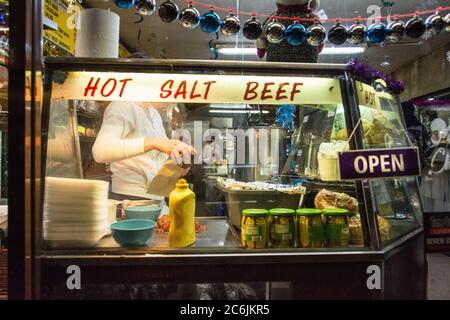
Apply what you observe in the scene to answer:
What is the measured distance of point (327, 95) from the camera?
172 centimetres

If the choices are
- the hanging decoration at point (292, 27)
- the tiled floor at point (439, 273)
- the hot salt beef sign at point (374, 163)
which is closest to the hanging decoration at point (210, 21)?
the hanging decoration at point (292, 27)

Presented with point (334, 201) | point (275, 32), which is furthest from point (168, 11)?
point (334, 201)

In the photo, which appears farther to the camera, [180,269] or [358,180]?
[358,180]

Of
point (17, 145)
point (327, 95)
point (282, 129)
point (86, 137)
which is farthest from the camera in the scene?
point (282, 129)

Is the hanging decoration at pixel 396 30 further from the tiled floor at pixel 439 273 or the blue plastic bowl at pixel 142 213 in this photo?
the tiled floor at pixel 439 273

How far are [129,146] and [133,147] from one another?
23 mm

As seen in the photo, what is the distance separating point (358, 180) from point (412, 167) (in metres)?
0.27

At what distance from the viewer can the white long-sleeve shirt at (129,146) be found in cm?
186

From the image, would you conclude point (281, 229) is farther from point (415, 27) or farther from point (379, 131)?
point (415, 27)

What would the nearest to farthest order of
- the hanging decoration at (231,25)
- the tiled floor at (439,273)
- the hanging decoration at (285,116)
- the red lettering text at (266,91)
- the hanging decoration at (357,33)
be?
the red lettering text at (266,91), the hanging decoration at (231,25), the hanging decoration at (357,33), the hanging decoration at (285,116), the tiled floor at (439,273)

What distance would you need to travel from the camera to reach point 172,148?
187 centimetres

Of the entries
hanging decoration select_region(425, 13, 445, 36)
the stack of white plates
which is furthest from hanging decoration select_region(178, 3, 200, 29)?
hanging decoration select_region(425, 13, 445, 36)
